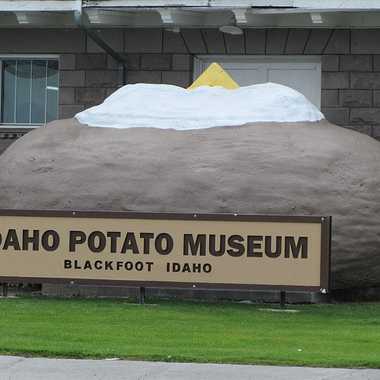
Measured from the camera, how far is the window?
778 inches

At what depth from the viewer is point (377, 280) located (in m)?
13.4

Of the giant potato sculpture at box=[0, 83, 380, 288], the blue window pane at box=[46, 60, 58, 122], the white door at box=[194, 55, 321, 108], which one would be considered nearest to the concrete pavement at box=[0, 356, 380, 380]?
the giant potato sculpture at box=[0, 83, 380, 288]

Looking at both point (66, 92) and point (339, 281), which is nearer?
point (339, 281)

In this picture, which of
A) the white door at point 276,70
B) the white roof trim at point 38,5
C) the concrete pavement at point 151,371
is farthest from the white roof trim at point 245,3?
the concrete pavement at point 151,371

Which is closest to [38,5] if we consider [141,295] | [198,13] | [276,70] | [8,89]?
[8,89]

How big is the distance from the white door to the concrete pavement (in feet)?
35.6

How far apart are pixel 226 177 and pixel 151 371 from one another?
199 inches

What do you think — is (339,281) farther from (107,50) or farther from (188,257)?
(107,50)

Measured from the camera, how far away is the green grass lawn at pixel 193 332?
9.02m

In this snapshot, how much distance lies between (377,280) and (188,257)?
2541 mm

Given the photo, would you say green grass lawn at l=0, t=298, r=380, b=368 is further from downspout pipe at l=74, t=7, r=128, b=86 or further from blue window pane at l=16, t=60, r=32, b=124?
blue window pane at l=16, t=60, r=32, b=124

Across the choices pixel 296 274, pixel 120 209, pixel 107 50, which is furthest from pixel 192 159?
pixel 107 50

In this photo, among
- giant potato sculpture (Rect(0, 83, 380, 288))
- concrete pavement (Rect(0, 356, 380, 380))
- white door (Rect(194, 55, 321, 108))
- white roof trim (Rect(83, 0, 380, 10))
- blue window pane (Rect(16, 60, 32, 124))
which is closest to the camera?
concrete pavement (Rect(0, 356, 380, 380))

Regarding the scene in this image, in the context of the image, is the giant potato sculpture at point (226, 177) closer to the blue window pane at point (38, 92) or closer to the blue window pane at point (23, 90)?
the blue window pane at point (38, 92)
